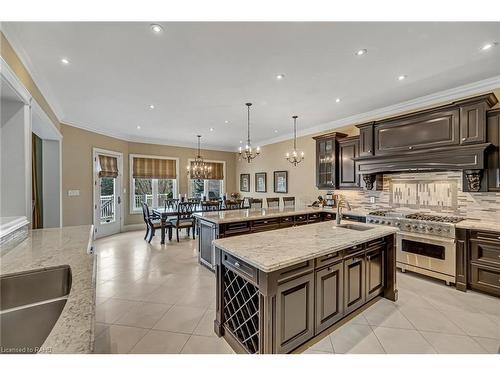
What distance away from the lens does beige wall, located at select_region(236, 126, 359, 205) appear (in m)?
5.81

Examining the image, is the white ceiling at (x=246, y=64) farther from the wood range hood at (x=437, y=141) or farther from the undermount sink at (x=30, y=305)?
the undermount sink at (x=30, y=305)

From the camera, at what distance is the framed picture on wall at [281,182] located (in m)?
6.62

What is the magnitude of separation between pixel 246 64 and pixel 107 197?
563 centimetres

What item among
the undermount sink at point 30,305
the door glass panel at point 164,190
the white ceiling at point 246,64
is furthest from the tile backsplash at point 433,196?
the door glass panel at point 164,190

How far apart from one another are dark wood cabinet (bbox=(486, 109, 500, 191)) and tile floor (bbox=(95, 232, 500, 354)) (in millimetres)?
1550

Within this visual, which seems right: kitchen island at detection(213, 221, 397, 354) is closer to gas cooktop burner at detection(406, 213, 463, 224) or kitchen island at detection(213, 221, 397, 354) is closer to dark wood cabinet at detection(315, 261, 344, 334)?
dark wood cabinet at detection(315, 261, 344, 334)

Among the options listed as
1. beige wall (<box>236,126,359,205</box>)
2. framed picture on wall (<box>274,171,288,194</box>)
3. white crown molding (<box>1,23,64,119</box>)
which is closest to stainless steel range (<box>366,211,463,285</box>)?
beige wall (<box>236,126,359,205</box>)

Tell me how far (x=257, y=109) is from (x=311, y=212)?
7.91ft

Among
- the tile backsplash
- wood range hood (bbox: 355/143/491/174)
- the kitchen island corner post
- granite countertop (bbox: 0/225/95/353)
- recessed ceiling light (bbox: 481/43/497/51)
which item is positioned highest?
recessed ceiling light (bbox: 481/43/497/51)

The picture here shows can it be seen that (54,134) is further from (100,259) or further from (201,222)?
(201,222)

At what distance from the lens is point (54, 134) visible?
164 inches

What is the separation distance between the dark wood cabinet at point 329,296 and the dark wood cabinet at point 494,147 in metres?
2.77

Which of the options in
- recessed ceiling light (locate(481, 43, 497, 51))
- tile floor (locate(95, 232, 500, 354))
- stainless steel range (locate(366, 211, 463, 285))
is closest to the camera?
tile floor (locate(95, 232, 500, 354))
